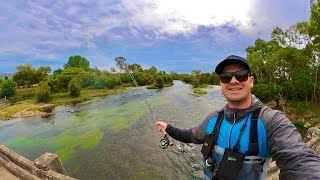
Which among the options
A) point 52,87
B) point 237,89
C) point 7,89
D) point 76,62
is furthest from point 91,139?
point 76,62

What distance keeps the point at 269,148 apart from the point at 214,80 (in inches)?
4584

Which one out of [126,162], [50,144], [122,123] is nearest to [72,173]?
[126,162]

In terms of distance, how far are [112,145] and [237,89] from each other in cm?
2173

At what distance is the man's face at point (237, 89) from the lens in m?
2.91

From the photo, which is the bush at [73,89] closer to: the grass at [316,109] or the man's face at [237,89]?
the grass at [316,109]

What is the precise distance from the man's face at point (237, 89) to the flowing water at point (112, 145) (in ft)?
19.0

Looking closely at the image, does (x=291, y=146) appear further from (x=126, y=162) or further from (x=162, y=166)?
(x=126, y=162)

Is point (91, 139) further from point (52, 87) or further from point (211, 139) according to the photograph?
point (52, 87)

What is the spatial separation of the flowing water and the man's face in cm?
579

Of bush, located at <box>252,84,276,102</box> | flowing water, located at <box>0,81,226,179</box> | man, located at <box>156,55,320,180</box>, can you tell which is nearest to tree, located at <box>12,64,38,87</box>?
flowing water, located at <box>0,81,226,179</box>

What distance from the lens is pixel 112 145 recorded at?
76.6ft

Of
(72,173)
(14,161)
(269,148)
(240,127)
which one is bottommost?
(72,173)

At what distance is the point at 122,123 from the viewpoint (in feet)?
105

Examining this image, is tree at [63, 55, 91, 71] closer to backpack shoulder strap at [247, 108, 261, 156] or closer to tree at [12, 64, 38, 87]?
tree at [12, 64, 38, 87]
